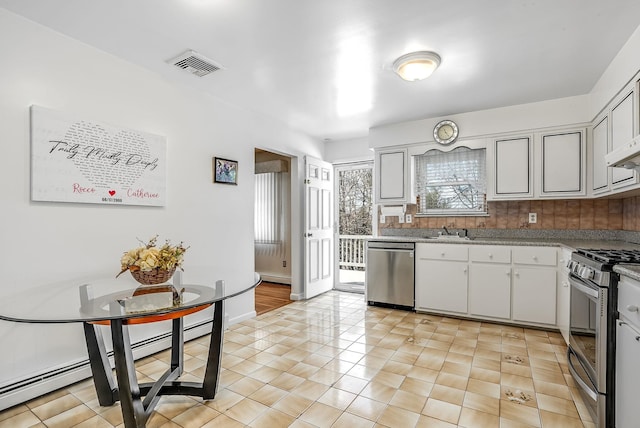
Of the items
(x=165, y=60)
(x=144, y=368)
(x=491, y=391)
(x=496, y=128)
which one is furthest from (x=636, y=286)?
(x=165, y=60)

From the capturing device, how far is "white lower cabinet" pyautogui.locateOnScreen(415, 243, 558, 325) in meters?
3.37

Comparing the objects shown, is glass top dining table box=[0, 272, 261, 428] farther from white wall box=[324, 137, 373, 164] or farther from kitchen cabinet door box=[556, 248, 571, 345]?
white wall box=[324, 137, 373, 164]

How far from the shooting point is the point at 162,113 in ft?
9.60

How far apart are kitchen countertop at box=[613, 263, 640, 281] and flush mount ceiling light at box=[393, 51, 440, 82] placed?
1.81 metres

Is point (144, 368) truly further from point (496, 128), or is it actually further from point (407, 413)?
point (496, 128)

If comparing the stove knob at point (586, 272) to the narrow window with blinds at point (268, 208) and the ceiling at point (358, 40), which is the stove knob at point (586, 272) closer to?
the ceiling at point (358, 40)

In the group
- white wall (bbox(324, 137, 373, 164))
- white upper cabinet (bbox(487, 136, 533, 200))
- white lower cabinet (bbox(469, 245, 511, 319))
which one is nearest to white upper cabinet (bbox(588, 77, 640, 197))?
white upper cabinet (bbox(487, 136, 533, 200))

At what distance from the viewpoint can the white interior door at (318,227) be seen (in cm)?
473

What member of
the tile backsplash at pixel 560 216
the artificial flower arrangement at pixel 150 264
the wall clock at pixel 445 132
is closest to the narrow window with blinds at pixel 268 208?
the tile backsplash at pixel 560 216

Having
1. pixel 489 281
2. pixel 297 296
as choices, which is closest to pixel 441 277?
pixel 489 281

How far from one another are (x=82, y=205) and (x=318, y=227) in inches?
122

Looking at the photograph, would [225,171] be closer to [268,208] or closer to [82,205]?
[82,205]

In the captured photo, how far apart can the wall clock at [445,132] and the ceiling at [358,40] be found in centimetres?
56

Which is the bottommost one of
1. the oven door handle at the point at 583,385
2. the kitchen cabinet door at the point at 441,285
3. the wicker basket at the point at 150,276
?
the oven door handle at the point at 583,385
